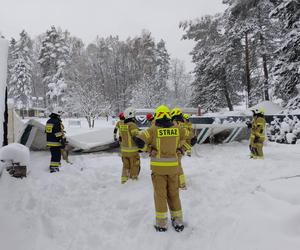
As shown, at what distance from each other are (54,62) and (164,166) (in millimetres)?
57005

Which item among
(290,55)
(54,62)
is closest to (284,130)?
(290,55)

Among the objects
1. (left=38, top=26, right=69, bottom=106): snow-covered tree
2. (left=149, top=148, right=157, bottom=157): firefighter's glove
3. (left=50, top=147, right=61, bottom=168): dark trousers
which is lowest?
(left=50, top=147, right=61, bottom=168): dark trousers

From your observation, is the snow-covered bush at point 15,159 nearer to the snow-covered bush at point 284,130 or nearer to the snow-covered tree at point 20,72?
the snow-covered bush at point 284,130

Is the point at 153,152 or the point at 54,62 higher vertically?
the point at 54,62

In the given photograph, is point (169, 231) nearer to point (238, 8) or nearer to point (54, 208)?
point (54, 208)

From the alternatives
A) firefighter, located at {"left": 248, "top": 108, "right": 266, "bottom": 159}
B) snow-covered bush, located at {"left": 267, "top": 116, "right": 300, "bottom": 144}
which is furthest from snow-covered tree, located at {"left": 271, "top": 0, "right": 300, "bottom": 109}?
firefighter, located at {"left": 248, "top": 108, "right": 266, "bottom": 159}

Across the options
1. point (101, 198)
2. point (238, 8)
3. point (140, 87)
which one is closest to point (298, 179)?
point (101, 198)

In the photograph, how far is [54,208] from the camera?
6.76m

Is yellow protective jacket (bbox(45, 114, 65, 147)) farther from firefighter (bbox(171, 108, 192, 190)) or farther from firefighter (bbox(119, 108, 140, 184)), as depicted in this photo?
firefighter (bbox(171, 108, 192, 190))

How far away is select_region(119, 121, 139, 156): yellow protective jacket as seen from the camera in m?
8.38

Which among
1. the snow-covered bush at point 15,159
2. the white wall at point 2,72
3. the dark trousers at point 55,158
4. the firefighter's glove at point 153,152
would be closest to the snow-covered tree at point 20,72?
the dark trousers at point 55,158

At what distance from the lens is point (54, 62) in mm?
59406

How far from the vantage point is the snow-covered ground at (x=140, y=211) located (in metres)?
5.27

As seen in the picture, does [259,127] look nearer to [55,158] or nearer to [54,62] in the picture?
[55,158]
